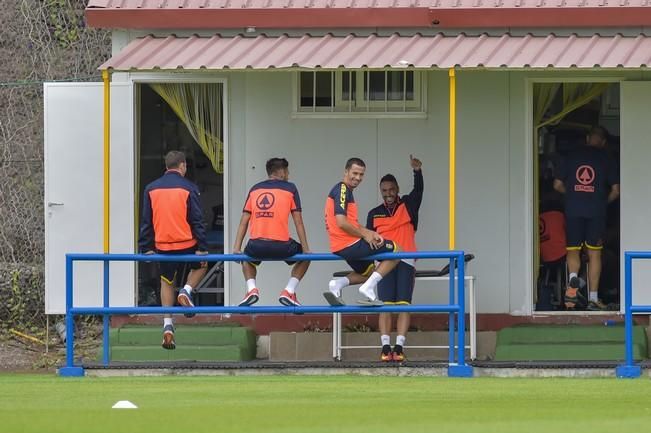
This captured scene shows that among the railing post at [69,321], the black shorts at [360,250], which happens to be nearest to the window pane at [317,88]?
the black shorts at [360,250]

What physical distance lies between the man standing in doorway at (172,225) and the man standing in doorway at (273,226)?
41 centimetres

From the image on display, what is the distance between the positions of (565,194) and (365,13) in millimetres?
2732

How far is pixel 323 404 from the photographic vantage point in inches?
489

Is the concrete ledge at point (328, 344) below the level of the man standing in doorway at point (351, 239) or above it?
below

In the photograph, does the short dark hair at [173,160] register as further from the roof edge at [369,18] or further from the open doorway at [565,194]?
the open doorway at [565,194]

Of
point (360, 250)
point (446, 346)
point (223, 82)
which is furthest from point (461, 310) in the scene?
point (223, 82)

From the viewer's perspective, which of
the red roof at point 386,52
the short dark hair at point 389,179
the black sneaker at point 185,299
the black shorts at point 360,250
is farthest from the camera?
the short dark hair at point 389,179

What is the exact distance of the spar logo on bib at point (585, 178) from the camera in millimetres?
16812

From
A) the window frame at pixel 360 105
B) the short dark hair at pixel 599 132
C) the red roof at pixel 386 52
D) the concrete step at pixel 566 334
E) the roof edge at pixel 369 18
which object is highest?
the roof edge at pixel 369 18

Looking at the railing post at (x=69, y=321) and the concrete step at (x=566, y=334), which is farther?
the concrete step at (x=566, y=334)

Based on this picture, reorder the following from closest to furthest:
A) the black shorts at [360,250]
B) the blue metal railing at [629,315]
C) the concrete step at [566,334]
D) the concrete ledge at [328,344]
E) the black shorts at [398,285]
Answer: the blue metal railing at [629,315] → the black shorts at [360,250] → the black shorts at [398,285] → the concrete step at [566,334] → the concrete ledge at [328,344]

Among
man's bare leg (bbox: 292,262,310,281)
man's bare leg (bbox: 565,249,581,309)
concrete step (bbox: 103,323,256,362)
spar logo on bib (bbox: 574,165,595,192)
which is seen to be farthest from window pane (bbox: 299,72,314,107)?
man's bare leg (bbox: 565,249,581,309)

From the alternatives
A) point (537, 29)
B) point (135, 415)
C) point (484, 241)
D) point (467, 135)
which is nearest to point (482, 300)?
point (484, 241)

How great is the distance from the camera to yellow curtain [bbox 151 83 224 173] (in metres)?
17.2
